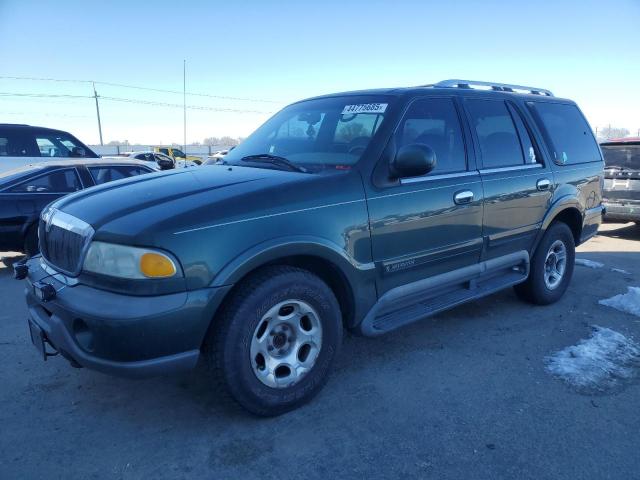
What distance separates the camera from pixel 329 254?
9.56ft

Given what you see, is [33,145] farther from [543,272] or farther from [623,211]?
[623,211]

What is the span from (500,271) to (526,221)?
1.65 feet

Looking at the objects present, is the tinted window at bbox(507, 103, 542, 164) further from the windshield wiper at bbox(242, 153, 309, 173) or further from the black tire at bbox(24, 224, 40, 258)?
the black tire at bbox(24, 224, 40, 258)

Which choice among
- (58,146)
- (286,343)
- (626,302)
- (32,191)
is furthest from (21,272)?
(58,146)

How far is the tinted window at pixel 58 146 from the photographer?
936 cm

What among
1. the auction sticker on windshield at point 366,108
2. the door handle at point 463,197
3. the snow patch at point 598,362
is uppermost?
the auction sticker on windshield at point 366,108

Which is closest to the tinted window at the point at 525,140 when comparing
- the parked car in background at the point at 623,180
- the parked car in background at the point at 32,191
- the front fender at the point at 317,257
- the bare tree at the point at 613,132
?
the front fender at the point at 317,257

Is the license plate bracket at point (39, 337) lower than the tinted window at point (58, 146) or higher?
lower

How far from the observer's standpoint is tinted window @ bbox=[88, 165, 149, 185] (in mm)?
6836

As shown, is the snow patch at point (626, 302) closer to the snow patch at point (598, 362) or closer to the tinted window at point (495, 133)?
the snow patch at point (598, 362)

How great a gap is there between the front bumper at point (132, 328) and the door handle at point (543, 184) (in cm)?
315

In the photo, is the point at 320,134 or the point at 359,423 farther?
the point at 320,134

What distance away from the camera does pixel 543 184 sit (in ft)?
14.6

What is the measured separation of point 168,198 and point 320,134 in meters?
1.37
